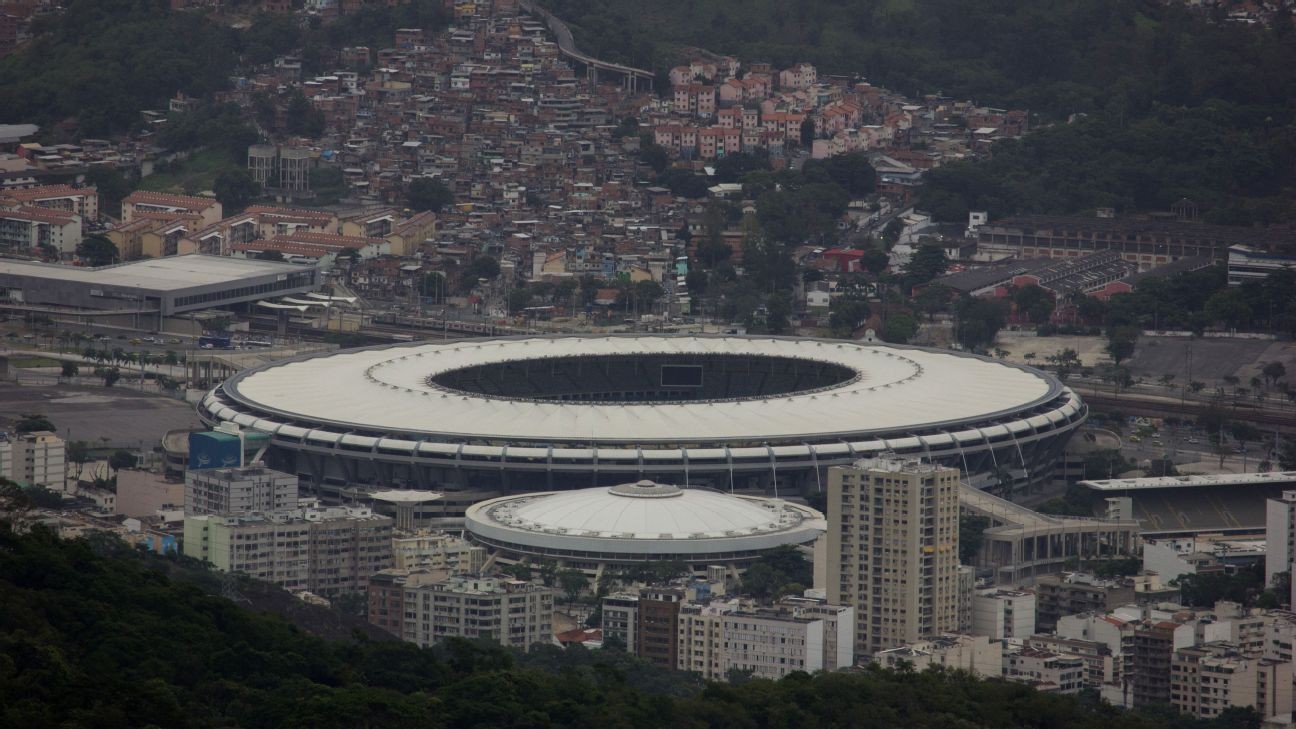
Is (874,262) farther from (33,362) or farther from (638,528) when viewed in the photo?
(638,528)

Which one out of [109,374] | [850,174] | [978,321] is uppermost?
[850,174]

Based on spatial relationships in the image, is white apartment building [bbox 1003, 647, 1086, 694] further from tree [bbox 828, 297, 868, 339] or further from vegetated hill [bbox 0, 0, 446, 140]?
vegetated hill [bbox 0, 0, 446, 140]

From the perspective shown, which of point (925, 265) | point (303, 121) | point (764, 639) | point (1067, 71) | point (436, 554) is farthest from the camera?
point (1067, 71)

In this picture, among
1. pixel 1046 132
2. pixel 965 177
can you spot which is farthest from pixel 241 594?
pixel 1046 132

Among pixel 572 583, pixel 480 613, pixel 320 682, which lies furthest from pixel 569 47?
pixel 320 682

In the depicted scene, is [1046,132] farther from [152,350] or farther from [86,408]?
[86,408]

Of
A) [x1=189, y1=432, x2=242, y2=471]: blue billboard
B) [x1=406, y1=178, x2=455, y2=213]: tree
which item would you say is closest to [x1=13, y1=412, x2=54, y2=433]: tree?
[x1=189, y1=432, x2=242, y2=471]: blue billboard

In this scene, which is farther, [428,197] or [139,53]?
[139,53]
